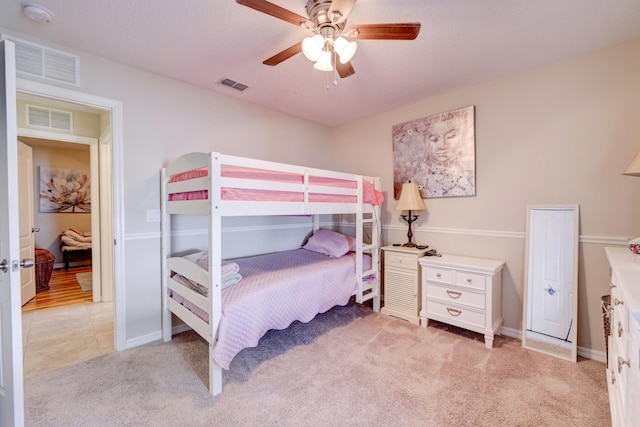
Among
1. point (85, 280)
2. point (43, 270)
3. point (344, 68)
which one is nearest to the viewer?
point (344, 68)

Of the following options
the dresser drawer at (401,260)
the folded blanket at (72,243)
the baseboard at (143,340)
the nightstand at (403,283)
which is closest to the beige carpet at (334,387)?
the baseboard at (143,340)

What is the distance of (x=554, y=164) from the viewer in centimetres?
→ 232

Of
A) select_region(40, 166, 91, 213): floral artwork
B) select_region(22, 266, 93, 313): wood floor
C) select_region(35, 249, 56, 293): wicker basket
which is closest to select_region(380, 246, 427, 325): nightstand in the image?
select_region(22, 266, 93, 313): wood floor

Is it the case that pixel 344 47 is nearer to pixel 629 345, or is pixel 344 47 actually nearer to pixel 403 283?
pixel 629 345

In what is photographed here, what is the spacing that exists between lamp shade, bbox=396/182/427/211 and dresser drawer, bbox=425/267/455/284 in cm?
65

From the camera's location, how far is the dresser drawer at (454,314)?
7.88 feet

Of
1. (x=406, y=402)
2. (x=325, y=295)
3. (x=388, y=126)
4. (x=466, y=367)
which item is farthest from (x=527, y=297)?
(x=388, y=126)

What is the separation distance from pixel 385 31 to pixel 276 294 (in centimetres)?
187

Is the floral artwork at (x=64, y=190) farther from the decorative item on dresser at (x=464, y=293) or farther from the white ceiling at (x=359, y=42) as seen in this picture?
the decorative item on dresser at (x=464, y=293)

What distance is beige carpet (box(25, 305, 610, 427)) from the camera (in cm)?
157

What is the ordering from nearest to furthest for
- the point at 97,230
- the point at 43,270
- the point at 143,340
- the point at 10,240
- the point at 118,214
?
the point at 10,240
the point at 118,214
the point at 143,340
the point at 97,230
the point at 43,270

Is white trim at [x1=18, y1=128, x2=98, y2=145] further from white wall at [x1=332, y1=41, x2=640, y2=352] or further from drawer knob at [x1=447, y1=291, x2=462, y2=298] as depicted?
drawer knob at [x1=447, y1=291, x2=462, y2=298]

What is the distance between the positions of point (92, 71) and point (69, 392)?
2.35m

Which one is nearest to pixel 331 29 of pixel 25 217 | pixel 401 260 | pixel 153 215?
pixel 153 215
